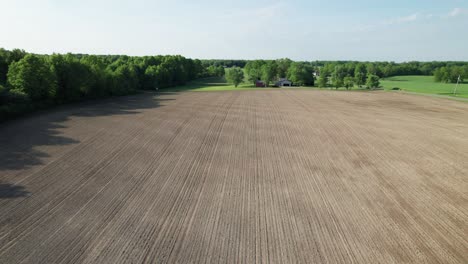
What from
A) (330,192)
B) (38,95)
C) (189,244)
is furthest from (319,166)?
(38,95)

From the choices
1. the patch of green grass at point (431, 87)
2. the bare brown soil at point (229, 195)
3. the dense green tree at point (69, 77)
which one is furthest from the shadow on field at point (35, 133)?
Result: the patch of green grass at point (431, 87)

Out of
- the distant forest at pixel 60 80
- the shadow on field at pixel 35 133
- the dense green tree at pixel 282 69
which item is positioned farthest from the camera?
the dense green tree at pixel 282 69

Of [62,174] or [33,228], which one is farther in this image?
[62,174]

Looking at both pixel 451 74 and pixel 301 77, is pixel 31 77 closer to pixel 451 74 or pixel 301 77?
pixel 301 77

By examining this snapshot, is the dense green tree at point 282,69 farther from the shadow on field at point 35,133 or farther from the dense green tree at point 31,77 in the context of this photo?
the dense green tree at point 31,77

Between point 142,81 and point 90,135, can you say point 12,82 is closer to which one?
point 90,135
